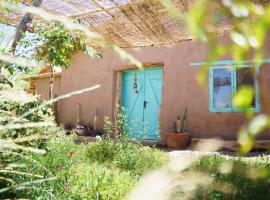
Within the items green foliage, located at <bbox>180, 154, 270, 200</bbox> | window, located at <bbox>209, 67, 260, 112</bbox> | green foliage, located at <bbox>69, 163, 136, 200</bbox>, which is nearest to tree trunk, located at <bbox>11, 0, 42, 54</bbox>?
green foliage, located at <bbox>69, 163, 136, 200</bbox>

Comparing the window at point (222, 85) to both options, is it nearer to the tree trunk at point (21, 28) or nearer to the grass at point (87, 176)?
the grass at point (87, 176)

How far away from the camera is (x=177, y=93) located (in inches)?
341

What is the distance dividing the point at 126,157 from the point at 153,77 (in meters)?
5.04

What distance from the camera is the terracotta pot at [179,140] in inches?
318

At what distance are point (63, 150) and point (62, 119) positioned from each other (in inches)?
264

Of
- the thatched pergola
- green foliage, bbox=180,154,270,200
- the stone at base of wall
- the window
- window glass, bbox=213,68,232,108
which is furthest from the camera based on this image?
window glass, bbox=213,68,232,108

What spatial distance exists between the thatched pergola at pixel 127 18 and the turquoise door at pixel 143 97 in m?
4.18

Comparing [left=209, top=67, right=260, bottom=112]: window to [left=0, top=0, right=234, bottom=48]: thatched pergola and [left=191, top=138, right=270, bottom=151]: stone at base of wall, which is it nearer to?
[left=191, top=138, right=270, bottom=151]: stone at base of wall

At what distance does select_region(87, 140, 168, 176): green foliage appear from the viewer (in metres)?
4.68

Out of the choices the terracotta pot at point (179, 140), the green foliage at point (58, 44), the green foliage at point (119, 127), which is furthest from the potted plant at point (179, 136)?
the green foliage at point (58, 44)

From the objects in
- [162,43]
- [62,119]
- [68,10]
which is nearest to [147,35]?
[162,43]

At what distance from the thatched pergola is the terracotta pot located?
332 centimetres

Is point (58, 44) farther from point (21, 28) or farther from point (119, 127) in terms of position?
point (119, 127)

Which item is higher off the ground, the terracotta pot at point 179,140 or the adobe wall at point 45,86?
the adobe wall at point 45,86
